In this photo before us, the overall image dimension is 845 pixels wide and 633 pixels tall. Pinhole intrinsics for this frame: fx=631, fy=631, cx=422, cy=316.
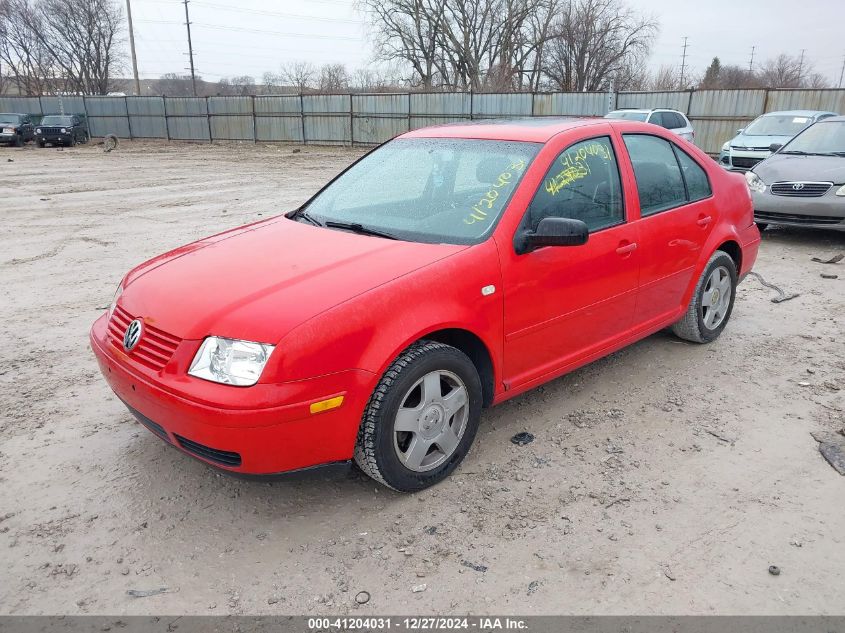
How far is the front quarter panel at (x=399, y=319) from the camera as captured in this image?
2.52 meters

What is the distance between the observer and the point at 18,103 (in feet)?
121

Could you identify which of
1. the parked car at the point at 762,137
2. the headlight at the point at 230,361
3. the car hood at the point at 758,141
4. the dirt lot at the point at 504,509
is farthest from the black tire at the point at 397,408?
the car hood at the point at 758,141

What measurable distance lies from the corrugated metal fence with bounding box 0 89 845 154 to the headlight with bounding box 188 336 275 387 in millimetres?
20076

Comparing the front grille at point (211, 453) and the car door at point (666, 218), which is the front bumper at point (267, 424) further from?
the car door at point (666, 218)

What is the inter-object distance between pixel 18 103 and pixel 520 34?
3149 cm

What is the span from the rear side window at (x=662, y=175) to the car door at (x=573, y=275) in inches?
8.6

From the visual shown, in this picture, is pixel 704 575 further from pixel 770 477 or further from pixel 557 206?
pixel 557 206

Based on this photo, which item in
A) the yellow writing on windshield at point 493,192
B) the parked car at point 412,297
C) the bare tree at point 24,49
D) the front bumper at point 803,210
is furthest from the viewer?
the bare tree at point 24,49

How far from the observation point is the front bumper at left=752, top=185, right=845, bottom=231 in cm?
774

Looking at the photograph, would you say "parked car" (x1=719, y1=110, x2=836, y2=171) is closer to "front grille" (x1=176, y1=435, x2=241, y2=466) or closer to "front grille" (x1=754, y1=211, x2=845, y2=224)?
"front grille" (x1=754, y1=211, x2=845, y2=224)

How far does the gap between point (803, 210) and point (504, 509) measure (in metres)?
7.06

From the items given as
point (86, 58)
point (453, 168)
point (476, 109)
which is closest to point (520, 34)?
point (476, 109)

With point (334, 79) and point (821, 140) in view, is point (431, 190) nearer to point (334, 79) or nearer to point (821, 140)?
point (821, 140)

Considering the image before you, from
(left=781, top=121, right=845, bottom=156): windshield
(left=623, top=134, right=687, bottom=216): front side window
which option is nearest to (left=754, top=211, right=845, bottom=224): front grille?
(left=781, top=121, right=845, bottom=156): windshield
